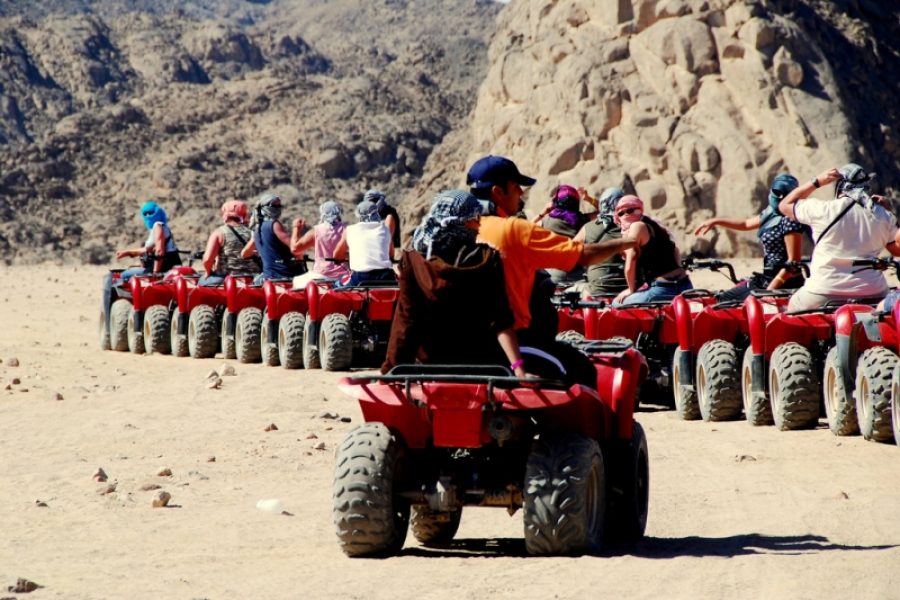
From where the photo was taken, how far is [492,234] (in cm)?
676

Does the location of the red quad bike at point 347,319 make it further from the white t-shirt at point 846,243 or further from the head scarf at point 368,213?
the white t-shirt at point 846,243

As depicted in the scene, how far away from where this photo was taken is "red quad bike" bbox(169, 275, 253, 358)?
57.4 ft

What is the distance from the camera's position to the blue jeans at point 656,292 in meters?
12.6

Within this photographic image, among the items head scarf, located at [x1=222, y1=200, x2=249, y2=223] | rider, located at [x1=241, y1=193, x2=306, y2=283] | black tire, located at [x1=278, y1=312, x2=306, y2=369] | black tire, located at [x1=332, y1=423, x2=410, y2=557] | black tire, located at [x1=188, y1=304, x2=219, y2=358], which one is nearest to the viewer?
black tire, located at [x1=332, y1=423, x2=410, y2=557]

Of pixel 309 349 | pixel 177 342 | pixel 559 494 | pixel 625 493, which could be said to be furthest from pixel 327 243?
pixel 559 494

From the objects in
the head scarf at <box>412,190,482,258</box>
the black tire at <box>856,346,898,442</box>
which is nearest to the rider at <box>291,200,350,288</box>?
the black tire at <box>856,346,898,442</box>

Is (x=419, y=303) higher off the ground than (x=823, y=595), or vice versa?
(x=419, y=303)

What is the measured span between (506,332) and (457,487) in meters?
0.66

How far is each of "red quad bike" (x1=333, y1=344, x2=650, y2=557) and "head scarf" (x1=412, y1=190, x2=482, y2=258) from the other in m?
0.49

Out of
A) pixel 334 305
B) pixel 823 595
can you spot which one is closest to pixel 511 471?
pixel 823 595

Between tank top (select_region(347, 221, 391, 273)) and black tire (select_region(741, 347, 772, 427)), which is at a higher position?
tank top (select_region(347, 221, 391, 273))

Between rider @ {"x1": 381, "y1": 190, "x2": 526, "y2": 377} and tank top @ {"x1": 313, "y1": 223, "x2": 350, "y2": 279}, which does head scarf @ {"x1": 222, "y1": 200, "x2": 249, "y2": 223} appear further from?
rider @ {"x1": 381, "y1": 190, "x2": 526, "y2": 377}

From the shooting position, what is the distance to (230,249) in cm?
1788

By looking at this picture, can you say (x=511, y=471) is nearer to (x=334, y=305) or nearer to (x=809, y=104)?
(x=334, y=305)
